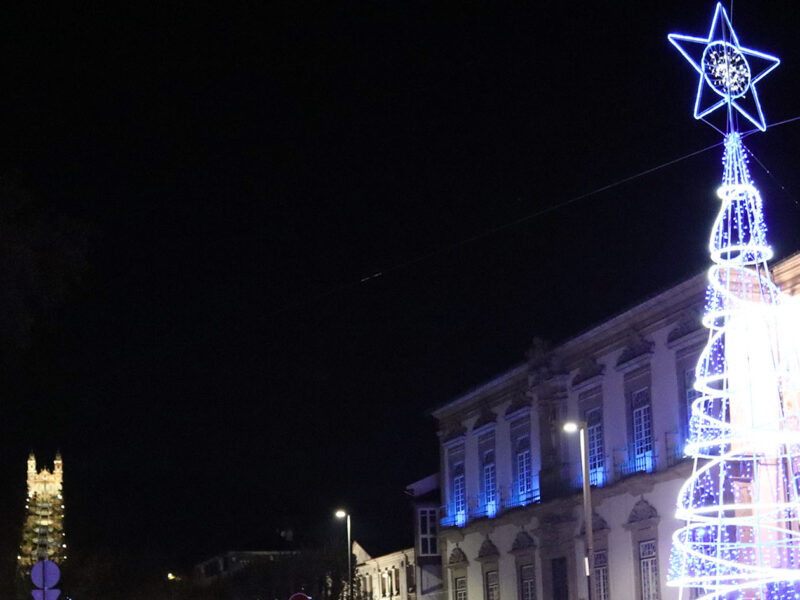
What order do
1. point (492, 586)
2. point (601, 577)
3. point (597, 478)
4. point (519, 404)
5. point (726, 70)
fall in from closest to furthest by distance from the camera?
point (726, 70) → point (601, 577) → point (597, 478) → point (519, 404) → point (492, 586)

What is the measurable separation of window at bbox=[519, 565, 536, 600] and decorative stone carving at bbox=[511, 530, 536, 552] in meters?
0.63

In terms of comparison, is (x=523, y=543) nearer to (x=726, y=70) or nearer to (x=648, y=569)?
(x=648, y=569)

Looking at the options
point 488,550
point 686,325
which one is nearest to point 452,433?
point 488,550

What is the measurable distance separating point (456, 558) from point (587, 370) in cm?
1251

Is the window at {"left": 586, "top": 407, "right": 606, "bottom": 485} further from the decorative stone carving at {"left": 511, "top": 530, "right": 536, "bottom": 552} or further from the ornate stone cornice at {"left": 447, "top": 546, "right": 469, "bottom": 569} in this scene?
the ornate stone cornice at {"left": 447, "top": 546, "right": 469, "bottom": 569}

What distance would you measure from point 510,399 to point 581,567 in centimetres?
797

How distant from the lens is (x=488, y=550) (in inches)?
1831

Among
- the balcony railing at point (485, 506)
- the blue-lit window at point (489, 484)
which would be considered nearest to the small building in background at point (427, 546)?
the balcony railing at point (485, 506)

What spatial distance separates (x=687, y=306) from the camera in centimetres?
3422

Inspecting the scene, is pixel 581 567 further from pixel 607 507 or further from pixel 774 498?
A: pixel 774 498

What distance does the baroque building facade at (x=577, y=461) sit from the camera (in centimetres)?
3491

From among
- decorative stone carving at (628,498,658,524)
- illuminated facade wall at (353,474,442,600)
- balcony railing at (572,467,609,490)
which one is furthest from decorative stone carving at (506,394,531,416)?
illuminated facade wall at (353,474,442,600)

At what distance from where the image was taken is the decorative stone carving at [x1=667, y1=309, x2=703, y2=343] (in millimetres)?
33812

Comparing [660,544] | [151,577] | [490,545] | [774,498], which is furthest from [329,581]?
[774,498]
